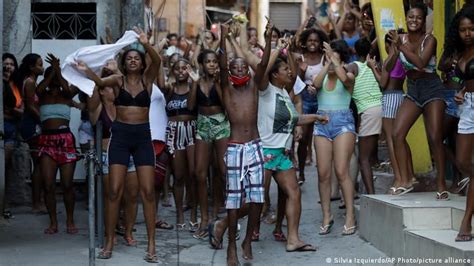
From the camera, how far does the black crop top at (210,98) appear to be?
33.6ft

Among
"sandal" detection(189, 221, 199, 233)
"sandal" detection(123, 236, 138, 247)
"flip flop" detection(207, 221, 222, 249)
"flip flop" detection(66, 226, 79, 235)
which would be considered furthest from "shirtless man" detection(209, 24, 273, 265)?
"flip flop" detection(66, 226, 79, 235)

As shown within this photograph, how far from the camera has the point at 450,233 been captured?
812 centimetres

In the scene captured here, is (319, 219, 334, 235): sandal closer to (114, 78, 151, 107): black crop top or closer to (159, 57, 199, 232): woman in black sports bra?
(159, 57, 199, 232): woman in black sports bra

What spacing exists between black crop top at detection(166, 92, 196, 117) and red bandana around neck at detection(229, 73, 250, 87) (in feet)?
5.84

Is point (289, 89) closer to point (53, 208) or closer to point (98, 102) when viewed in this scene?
point (98, 102)

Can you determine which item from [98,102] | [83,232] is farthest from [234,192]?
[83,232]

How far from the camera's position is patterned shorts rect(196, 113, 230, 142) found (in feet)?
33.3

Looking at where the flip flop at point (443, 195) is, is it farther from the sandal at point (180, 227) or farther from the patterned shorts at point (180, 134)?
the sandal at point (180, 227)

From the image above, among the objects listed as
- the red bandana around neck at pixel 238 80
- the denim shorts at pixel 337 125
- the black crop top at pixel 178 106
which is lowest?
the denim shorts at pixel 337 125

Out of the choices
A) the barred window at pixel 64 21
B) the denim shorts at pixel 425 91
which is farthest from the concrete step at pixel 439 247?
the barred window at pixel 64 21

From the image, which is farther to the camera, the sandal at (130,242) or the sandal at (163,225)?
the sandal at (163,225)

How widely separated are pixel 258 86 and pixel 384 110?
161 cm

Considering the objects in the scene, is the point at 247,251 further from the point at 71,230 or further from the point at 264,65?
the point at 71,230

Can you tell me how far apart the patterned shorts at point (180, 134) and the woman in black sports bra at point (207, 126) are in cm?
28
